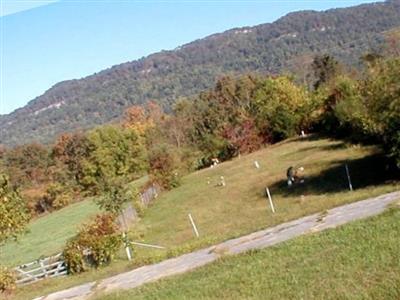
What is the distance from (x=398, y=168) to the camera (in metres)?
25.6

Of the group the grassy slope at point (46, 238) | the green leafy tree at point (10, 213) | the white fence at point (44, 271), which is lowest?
the grassy slope at point (46, 238)

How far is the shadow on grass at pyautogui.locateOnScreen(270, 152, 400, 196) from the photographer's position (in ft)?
88.9

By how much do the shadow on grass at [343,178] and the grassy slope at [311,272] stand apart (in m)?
13.1

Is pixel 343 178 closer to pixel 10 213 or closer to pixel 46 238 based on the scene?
pixel 10 213

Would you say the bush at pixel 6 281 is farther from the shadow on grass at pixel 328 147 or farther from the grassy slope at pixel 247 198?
the shadow on grass at pixel 328 147

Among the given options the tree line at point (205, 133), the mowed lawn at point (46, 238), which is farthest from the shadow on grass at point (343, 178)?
the mowed lawn at point (46, 238)

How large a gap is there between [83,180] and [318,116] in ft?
114

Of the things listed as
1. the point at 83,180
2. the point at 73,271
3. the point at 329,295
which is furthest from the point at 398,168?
the point at 83,180

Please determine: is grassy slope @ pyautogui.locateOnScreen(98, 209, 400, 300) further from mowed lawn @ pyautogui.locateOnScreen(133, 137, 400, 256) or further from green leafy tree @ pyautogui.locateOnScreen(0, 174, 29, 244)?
green leafy tree @ pyautogui.locateOnScreen(0, 174, 29, 244)

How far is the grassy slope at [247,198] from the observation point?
1878cm

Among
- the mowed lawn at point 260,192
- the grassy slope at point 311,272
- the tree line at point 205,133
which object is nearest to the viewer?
the grassy slope at point 311,272

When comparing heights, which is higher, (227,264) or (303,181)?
(227,264)

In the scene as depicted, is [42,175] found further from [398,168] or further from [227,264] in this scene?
[227,264]

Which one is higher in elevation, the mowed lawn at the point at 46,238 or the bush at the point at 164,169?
the bush at the point at 164,169
